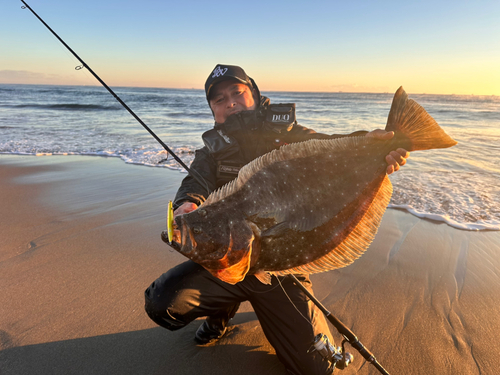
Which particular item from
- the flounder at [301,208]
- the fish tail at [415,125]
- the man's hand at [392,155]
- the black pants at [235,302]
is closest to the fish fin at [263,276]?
the flounder at [301,208]

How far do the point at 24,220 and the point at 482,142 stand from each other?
13279 mm

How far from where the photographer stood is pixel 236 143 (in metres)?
2.83

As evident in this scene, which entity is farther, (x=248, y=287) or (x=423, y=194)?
(x=423, y=194)

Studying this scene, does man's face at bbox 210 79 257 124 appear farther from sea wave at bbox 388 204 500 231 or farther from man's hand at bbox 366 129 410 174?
sea wave at bbox 388 204 500 231

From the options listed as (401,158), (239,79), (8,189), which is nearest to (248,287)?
(401,158)

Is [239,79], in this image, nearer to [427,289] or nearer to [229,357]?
[229,357]

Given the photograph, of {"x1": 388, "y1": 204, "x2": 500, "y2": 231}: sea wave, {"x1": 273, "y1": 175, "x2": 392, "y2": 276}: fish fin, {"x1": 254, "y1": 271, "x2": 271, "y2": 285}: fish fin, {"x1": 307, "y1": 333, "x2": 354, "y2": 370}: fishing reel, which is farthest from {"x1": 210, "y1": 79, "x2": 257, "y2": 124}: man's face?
{"x1": 388, "y1": 204, "x2": 500, "y2": 231}: sea wave

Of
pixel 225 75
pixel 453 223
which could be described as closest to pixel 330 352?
pixel 225 75

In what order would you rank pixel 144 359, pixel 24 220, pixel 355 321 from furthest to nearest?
1. pixel 24 220
2. pixel 355 321
3. pixel 144 359

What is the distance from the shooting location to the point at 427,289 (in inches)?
120

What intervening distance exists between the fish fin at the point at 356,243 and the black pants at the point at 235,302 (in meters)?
0.76

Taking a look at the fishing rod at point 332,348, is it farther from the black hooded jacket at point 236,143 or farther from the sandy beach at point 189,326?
the black hooded jacket at point 236,143

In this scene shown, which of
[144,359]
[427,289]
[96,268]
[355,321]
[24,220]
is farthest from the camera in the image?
[24,220]

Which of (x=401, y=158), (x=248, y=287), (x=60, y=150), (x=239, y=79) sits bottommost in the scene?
(x=60, y=150)
